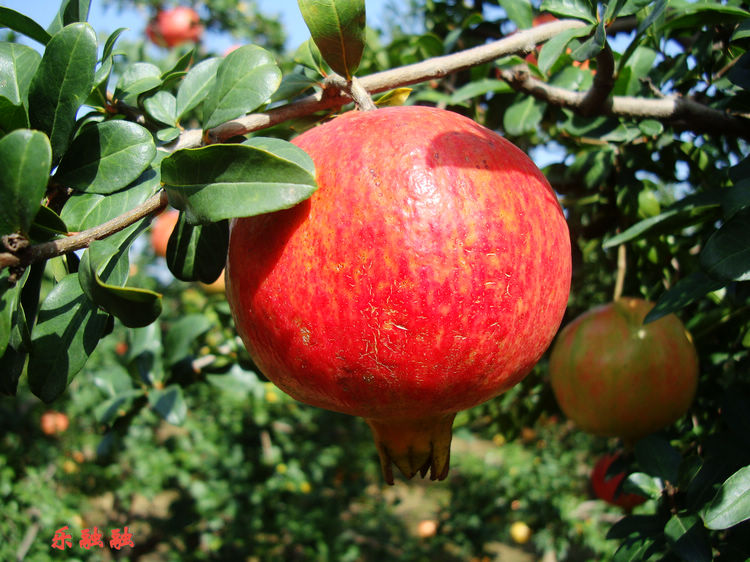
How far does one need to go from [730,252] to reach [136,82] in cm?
69

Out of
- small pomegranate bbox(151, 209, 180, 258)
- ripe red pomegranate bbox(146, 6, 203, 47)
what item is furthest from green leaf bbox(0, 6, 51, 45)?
ripe red pomegranate bbox(146, 6, 203, 47)

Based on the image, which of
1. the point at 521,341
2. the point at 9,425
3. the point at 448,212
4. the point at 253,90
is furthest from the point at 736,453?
the point at 9,425

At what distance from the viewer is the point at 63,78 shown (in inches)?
21.6

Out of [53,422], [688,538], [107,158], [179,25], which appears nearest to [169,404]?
[107,158]

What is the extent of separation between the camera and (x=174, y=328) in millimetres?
1211

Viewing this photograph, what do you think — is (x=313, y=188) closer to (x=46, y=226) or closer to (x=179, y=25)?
(x=46, y=226)

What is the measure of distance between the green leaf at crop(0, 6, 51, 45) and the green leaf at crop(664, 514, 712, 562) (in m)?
0.90

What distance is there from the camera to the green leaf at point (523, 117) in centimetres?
102

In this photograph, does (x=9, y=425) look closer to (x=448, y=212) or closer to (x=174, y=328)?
(x=174, y=328)

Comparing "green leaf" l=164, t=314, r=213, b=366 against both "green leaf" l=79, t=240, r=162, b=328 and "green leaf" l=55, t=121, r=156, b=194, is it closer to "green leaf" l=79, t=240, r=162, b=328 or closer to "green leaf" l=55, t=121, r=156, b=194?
"green leaf" l=55, t=121, r=156, b=194

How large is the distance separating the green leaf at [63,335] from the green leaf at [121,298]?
0.33 ft

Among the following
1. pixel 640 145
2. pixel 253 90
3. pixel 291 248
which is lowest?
pixel 640 145

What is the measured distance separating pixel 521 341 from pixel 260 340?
244 mm

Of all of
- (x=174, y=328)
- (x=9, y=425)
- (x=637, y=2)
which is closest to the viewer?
(x=637, y=2)
